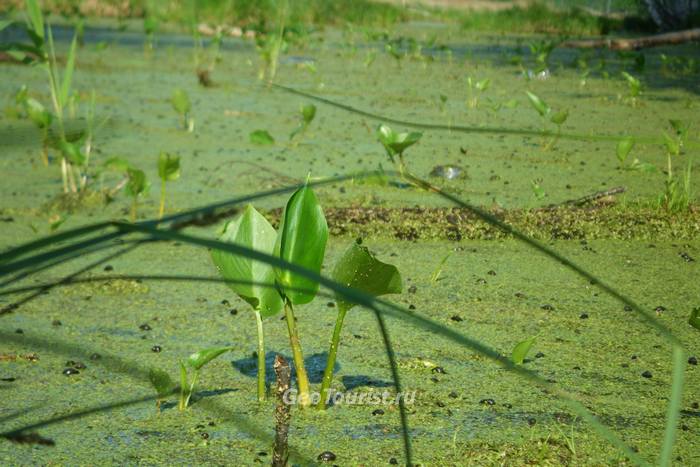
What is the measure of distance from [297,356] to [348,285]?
109 mm

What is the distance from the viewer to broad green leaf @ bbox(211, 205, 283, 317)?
101 centimetres

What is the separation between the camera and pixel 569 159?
106 inches

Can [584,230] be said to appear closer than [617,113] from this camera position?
Yes

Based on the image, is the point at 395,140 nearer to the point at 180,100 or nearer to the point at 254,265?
the point at 254,265

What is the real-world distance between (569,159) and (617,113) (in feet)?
3.17

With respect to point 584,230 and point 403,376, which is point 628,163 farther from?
point 403,376

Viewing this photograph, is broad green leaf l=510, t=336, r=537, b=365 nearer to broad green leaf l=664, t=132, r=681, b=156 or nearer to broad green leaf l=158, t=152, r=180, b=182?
broad green leaf l=664, t=132, r=681, b=156

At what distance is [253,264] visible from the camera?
1014mm

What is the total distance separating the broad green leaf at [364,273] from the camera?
96cm

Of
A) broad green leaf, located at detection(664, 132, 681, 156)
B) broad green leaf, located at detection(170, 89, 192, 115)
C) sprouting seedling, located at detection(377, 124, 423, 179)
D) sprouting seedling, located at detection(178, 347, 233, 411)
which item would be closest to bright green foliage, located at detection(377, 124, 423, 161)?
sprouting seedling, located at detection(377, 124, 423, 179)

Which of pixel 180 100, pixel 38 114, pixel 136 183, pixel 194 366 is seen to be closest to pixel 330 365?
pixel 194 366

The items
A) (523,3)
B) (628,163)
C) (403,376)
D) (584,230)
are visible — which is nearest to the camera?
(403,376)

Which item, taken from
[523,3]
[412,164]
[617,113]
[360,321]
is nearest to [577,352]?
[360,321]

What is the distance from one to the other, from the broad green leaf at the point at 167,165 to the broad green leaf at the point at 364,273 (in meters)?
0.93
